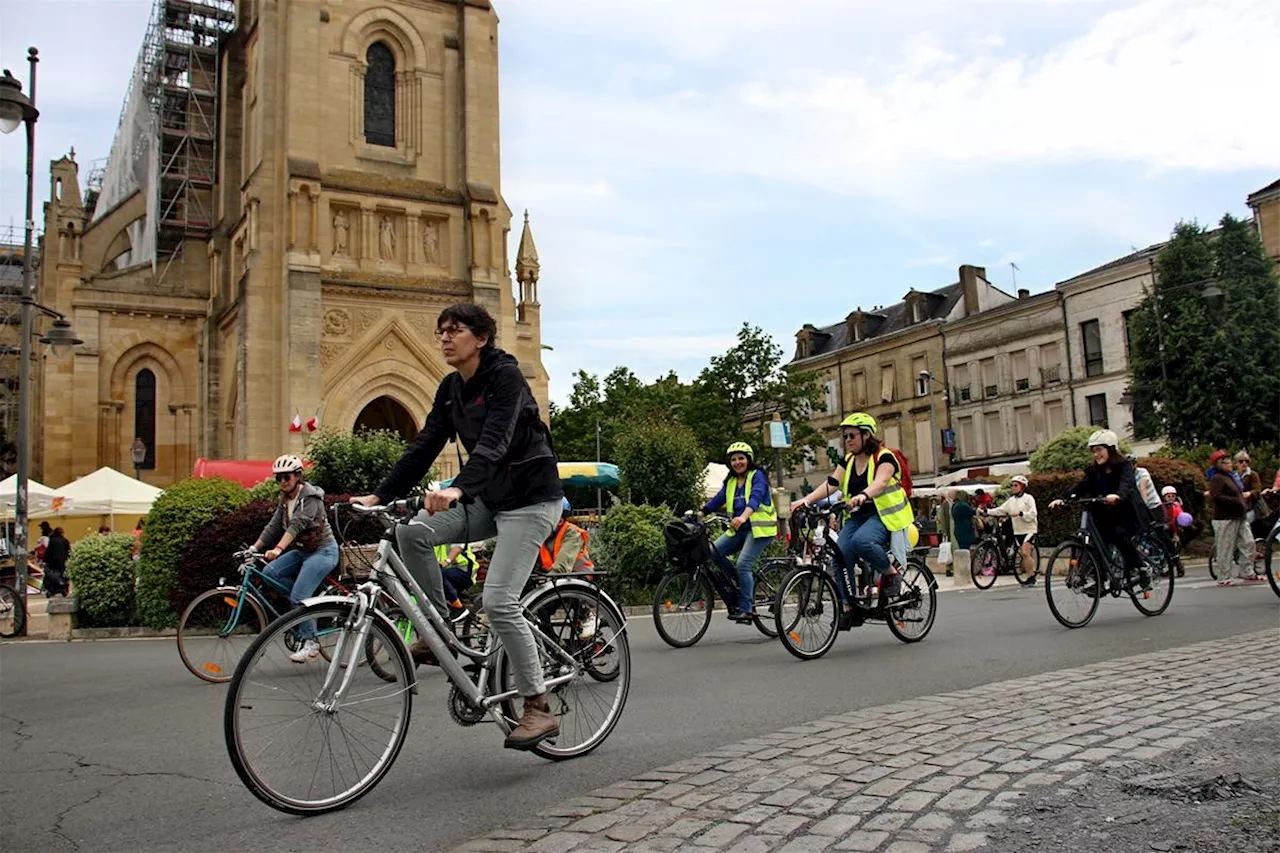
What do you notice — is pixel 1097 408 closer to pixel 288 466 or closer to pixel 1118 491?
pixel 1118 491

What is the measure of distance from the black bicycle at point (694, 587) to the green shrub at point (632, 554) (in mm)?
5387

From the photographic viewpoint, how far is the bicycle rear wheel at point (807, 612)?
7840 millimetres

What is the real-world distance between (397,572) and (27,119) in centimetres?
1409

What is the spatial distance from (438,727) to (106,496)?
21440 mm

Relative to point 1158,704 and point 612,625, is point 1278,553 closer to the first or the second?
point 1158,704

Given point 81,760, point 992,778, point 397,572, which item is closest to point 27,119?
point 81,760

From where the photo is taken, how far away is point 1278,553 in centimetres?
1970

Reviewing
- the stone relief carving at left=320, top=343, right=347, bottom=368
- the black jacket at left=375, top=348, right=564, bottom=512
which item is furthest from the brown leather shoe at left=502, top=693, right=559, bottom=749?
the stone relief carving at left=320, top=343, right=347, bottom=368

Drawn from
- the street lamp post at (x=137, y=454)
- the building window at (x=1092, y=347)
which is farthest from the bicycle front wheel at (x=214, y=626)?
the building window at (x=1092, y=347)

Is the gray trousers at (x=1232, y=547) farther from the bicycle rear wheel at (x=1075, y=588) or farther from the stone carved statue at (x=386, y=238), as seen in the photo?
the stone carved statue at (x=386, y=238)

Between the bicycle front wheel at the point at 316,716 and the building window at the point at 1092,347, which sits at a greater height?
the building window at the point at 1092,347

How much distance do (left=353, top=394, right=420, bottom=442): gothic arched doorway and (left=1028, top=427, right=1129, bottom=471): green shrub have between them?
19.4 m

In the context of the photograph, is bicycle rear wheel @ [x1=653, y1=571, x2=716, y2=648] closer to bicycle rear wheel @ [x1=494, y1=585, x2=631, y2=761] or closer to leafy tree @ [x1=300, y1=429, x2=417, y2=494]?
bicycle rear wheel @ [x1=494, y1=585, x2=631, y2=761]

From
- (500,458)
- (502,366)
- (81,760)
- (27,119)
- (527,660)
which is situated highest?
(27,119)
